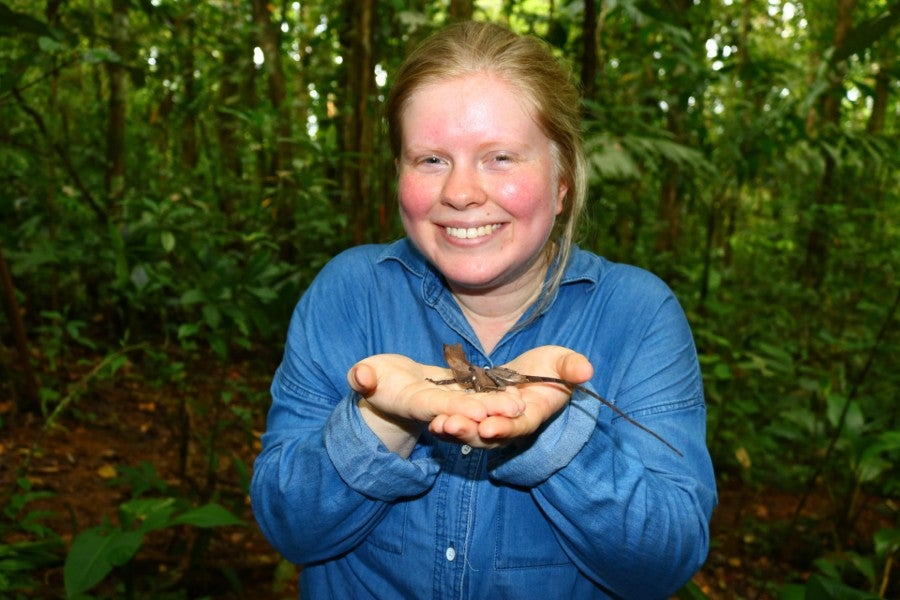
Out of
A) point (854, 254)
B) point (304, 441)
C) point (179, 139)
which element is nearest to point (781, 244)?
point (854, 254)

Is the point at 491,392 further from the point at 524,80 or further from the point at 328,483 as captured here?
the point at 524,80

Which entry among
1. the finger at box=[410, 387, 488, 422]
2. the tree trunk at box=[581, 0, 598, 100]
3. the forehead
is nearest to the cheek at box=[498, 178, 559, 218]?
the forehead

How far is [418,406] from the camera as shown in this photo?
45.8 inches

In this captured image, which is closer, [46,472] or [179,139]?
[46,472]

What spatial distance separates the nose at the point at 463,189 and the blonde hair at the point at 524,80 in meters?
0.19

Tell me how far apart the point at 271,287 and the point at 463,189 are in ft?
9.49

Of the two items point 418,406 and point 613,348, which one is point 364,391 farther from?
point 613,348

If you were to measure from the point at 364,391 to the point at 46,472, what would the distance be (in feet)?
10.2

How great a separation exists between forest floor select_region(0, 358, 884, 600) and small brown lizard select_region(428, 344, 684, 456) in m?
1.50

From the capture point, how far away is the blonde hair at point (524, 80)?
1.50m

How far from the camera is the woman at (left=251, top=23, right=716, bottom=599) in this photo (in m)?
1.31

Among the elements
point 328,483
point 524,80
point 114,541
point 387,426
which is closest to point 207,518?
point 114,541

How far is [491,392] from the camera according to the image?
1.23 metres

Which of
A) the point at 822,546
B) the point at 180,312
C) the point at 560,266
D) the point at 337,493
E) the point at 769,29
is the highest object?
the point at 769,29
